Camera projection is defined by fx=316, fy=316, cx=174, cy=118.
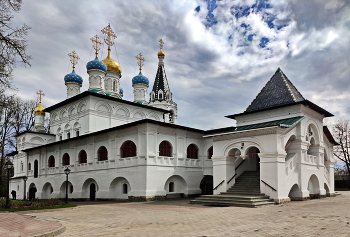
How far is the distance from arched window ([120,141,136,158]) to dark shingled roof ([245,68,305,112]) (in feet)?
27.5

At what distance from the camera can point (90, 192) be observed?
25.4m

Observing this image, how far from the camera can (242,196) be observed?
53.4 feet

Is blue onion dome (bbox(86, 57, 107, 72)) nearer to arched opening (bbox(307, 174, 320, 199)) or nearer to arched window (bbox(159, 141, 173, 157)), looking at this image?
arched window (bbox(159, 141, 173, 157))

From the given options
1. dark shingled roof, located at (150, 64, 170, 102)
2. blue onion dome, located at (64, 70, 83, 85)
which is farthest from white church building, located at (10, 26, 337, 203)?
dark shingled roof, located at (150, 64, 170, 102)

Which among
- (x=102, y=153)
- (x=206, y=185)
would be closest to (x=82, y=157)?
(x=102, y=153)

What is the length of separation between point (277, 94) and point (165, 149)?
842 centimetres

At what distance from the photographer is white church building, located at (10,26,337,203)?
18.0m

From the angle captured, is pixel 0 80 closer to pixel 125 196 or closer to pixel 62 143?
pixel 125 196

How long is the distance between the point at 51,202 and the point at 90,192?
347 inches

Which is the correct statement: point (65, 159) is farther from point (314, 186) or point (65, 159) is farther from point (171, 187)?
point (314, 186)

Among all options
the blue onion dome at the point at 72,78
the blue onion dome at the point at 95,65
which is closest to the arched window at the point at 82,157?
the blue onion dome at the point at 95,65

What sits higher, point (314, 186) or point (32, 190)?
point (314, 186)

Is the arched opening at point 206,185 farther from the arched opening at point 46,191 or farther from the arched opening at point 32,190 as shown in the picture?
the arched opening at point 32,190

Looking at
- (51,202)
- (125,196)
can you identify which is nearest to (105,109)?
(125,196)
